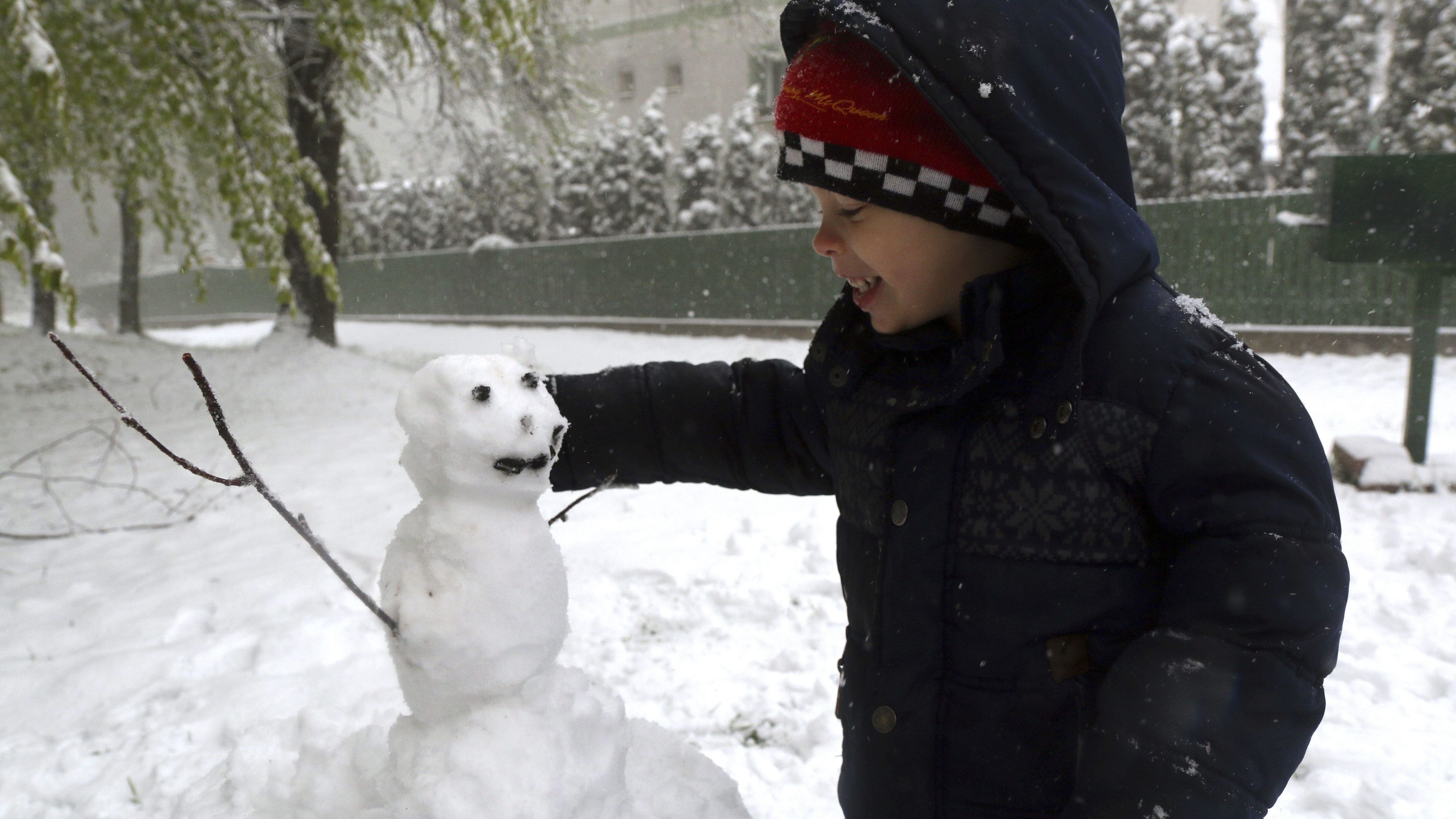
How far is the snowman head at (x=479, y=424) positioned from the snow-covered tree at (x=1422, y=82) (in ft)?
47.9

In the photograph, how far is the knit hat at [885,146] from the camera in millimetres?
1238

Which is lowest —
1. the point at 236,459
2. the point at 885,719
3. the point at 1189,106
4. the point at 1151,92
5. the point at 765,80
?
the point at 885,719

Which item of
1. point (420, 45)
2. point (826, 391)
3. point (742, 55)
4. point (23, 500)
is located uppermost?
point (742, 55)

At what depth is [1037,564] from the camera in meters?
1.21

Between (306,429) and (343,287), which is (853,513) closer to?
(306,429)

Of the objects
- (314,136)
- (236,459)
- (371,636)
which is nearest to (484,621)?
(236,459)

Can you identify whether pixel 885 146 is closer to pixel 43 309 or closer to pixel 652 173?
pixel 652 173

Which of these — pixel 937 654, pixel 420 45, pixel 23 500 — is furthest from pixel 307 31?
pixel 937 654

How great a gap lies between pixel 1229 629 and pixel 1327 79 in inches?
636

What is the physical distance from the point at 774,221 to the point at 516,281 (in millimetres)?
5927

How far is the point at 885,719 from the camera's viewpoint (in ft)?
4.36

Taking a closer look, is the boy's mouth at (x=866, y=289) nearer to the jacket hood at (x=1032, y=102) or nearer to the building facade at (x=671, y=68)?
the jacket hood at (x=1032, y=102)

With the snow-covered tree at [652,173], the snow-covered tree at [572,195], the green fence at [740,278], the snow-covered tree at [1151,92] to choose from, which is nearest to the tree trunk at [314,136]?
the green fence at [740,278]

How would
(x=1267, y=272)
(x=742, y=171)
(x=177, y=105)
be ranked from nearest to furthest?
(x=177, y=105)
(x=1267, y=272)
(x=742, y=171)
